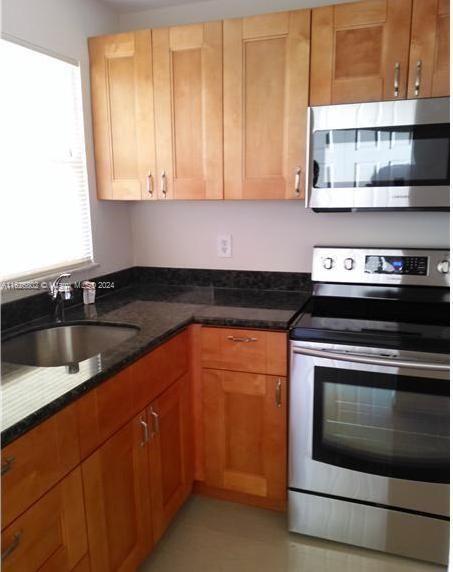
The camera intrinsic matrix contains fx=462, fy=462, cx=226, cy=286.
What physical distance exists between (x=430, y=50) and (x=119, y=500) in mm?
2000

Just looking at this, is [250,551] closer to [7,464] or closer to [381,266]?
[7,464]

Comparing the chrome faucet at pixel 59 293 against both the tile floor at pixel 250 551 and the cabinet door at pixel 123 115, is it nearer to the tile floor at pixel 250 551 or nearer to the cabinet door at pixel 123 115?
the cabinet door at pixel 123 115

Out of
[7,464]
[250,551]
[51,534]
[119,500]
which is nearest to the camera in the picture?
[7,464]

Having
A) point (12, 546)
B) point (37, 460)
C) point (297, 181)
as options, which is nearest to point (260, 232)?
point (297, 181)

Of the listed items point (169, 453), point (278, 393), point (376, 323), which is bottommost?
point (169, 453)

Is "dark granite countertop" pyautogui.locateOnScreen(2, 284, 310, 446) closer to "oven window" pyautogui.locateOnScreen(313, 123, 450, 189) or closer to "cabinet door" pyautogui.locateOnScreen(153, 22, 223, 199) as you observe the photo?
"cabinet door" pyautogui.locateOnScreen(153, 22, 223, 199)

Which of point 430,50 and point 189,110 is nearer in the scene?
point 430,50

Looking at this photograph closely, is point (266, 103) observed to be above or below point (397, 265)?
above

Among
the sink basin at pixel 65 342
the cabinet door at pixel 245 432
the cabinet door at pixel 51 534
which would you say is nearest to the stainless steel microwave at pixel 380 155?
the cabinet door at pixel 245 432

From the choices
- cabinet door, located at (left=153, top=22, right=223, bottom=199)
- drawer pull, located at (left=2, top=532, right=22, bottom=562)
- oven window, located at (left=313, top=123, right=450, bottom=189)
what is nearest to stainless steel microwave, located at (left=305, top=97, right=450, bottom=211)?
oven window, located at (left=313, top=123, right=450, bottom=189)

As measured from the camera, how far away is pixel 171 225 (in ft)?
8.49

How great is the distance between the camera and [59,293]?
6.45ft

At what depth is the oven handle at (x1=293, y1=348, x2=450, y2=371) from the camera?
165 cm

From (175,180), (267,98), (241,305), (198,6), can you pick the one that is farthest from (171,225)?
(198,6)
